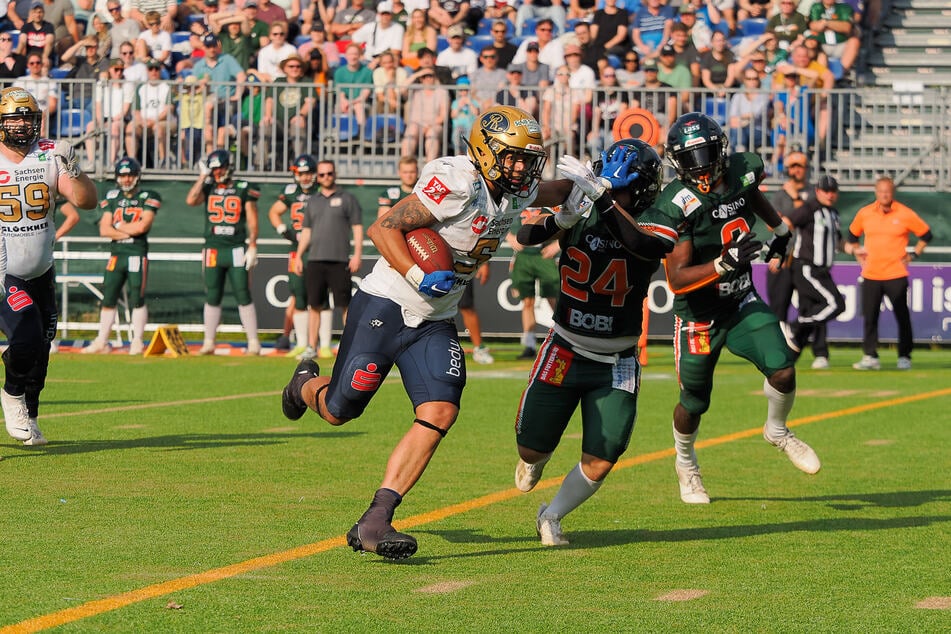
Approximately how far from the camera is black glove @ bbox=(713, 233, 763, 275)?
24.8ft

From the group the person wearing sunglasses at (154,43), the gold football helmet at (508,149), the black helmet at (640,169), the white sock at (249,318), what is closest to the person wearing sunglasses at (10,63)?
the person wearing sunglasses at (154,43)

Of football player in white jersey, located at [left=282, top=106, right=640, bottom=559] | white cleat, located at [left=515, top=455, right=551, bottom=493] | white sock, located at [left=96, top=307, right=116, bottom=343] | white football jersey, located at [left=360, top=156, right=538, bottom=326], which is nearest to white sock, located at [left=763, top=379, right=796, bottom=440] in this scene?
white cleat, located at [left=515, top=455, right=551, bottom=493]

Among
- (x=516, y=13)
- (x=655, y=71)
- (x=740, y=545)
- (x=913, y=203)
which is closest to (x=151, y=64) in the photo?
(x=516, y=13)

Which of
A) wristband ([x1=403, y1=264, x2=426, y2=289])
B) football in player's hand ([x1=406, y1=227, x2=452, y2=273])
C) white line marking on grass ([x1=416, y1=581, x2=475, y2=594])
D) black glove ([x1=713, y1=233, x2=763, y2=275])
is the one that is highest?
football in player's hand ([x1=406, y1=227, x2=452, y2=273])

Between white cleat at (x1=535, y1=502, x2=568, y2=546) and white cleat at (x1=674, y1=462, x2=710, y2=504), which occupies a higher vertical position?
white cleat at (x1=535, y1=502, x2=568, y2=546)

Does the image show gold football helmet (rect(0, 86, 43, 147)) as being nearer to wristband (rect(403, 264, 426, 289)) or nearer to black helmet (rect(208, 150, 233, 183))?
wristband (rect(403, 264, 426, 289))

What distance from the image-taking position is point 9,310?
8.87 metres

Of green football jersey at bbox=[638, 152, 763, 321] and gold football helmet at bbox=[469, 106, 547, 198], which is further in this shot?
green football jersey at bbox=[638, 152, 763, 321]

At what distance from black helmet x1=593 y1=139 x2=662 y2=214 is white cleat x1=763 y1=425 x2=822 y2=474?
1868 millimetres

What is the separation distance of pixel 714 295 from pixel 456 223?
89.2 inches

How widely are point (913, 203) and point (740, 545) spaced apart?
13.4m

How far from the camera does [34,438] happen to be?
934 cm

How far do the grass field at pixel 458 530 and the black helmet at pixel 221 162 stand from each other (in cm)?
572

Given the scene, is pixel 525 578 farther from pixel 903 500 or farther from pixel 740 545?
pixel 903 500
